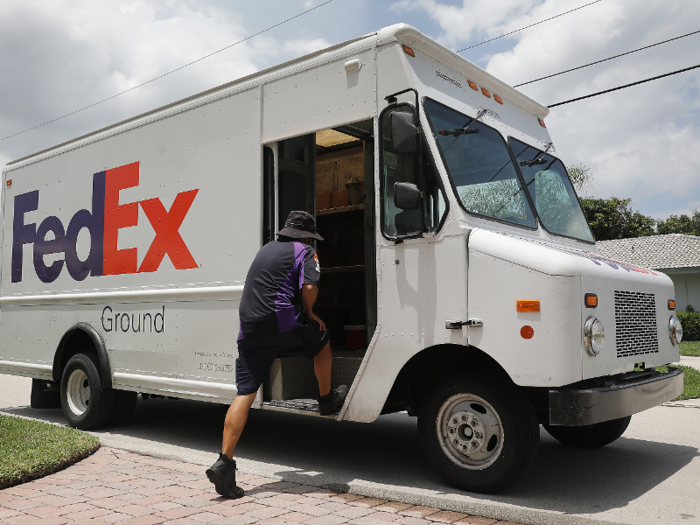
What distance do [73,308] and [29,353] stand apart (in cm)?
112

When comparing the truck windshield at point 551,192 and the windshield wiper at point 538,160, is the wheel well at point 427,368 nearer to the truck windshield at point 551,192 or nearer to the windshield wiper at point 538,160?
the truck windshield at point 551,192

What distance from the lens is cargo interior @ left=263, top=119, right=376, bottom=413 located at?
5535 mm

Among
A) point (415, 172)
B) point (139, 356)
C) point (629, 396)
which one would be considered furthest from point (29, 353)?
point (629, 396)

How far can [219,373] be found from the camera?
6.03m

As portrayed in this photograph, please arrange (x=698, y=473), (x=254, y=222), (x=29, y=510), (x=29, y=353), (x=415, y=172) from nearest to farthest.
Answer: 1. (x=29, y=510)
2. (x=415, y=172)
3. (x=698, y=473)
4. (x=254, y=222)
5. (x=29, y=353)

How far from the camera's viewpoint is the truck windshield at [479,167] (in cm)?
489

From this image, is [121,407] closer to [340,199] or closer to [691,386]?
[340,199]

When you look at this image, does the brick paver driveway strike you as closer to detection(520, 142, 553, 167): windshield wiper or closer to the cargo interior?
the cargo interior

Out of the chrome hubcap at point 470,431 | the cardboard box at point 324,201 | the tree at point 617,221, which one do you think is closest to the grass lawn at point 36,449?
the chrome hubcap at point 470,431

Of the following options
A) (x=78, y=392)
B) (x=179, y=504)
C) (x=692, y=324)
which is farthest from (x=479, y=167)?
(x=692, y=324)

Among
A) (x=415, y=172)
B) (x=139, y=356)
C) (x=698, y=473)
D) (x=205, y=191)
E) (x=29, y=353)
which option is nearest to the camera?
(x=415, y=172)

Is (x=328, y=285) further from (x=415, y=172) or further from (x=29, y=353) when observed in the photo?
(x=29, y=353)

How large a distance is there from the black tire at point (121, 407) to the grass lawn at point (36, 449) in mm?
685

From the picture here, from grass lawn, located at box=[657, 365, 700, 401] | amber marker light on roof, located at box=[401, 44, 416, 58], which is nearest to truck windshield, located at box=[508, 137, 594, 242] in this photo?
amber marker light on roof, located at box=[401, 44, 416, 58]
